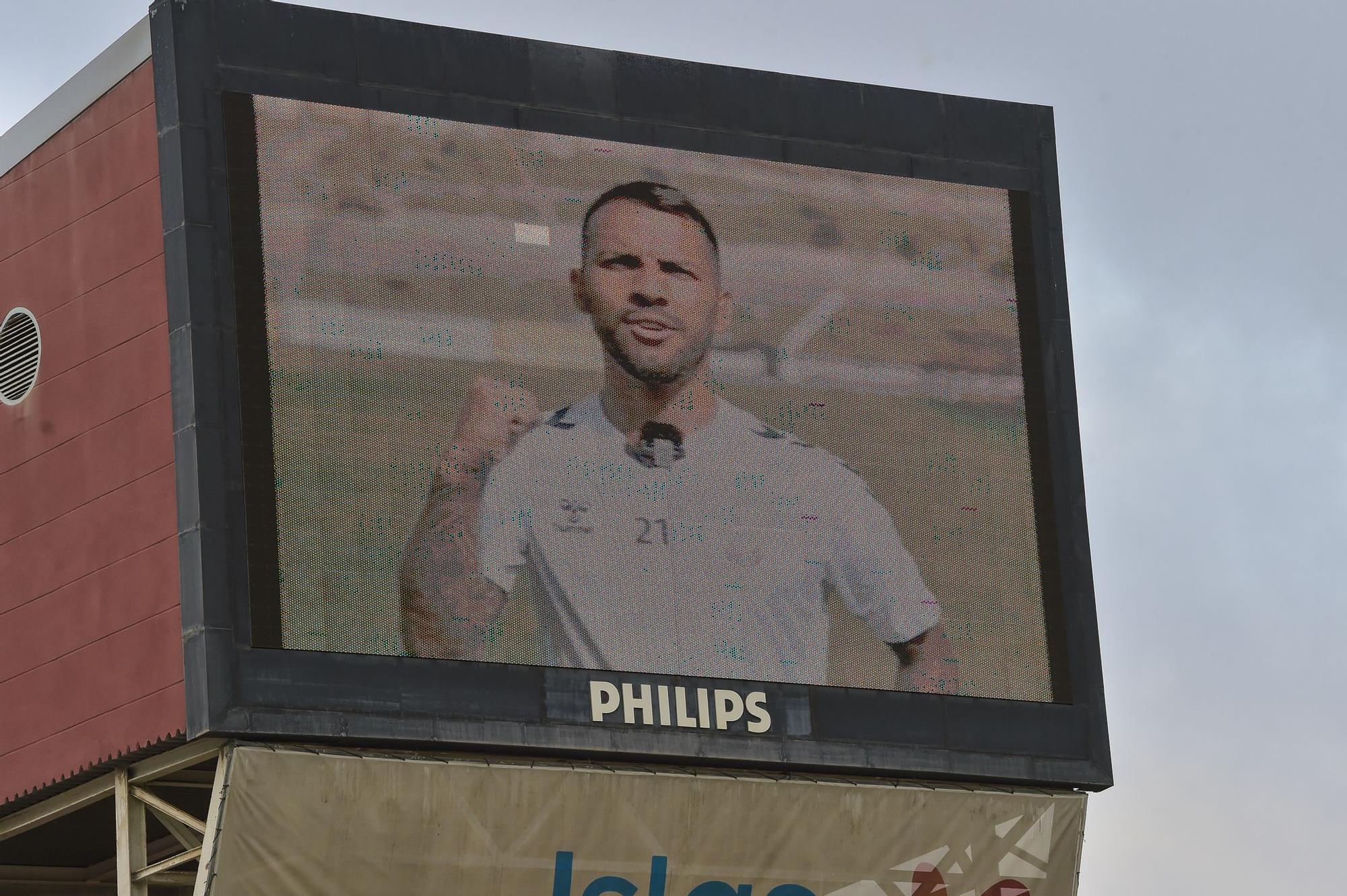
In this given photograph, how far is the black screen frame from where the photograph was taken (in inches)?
1284

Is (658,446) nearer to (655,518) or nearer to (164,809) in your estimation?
(655,518)

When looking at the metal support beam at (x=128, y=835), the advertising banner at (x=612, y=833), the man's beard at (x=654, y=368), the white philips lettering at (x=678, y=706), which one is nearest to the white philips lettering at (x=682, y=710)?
the white philips lettering at (x=678, y=706)

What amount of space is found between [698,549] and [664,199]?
14.6 feet

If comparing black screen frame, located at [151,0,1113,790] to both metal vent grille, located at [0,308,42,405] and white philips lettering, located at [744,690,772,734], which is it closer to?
white philips lettering, located at [744,690,772,734]

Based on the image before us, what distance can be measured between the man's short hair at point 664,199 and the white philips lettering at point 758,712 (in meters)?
5.50

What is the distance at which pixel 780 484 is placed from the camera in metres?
35.8

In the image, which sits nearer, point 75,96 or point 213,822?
point 213,822

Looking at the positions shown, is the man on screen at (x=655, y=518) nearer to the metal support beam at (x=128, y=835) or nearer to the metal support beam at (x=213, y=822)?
the metal support beam at (x=213, y=822)

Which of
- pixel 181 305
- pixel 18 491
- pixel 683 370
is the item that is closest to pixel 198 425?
pixel 181 305

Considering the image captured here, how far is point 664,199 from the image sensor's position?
118 feet

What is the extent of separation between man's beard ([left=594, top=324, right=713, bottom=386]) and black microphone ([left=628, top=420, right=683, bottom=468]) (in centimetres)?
57

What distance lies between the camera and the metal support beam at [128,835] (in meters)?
33.2

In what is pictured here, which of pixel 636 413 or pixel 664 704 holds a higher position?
pixel 636 413

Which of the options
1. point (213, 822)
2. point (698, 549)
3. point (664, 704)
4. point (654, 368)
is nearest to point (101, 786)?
point (213, 822)
